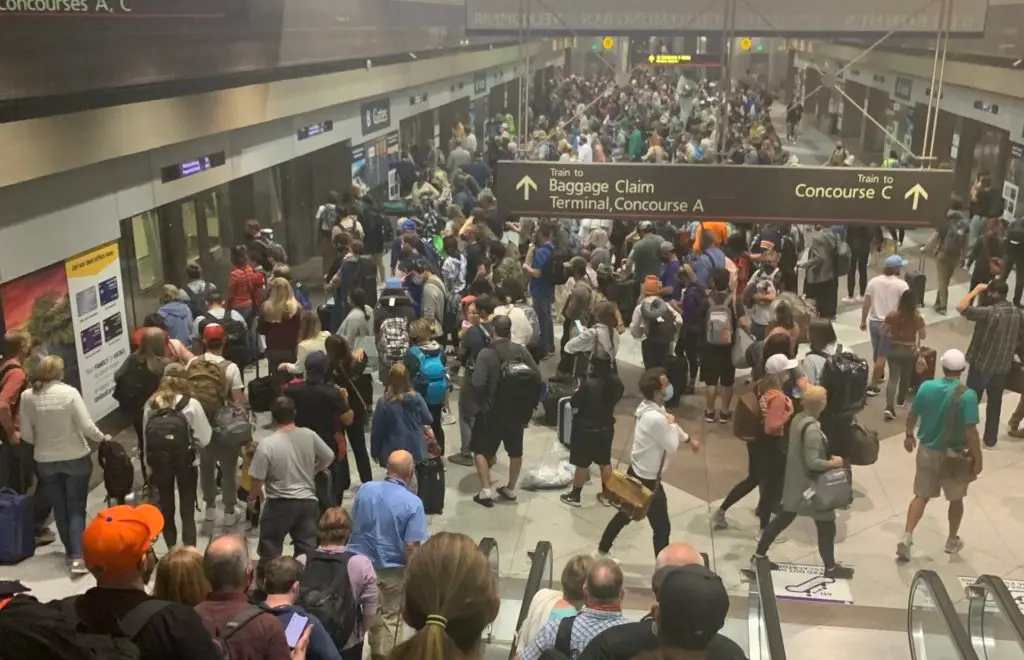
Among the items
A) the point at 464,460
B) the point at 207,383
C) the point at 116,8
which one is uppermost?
the point at 116,8

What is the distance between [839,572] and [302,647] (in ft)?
14.4

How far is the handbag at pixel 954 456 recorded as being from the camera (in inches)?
257

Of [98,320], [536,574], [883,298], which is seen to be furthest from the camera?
[883,298]

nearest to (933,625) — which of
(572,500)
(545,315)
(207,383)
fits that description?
(572,500)

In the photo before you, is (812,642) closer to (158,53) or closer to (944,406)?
(944,406)

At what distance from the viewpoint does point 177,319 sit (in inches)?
345

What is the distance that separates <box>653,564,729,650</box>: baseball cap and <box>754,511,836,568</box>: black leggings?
3.76 meters

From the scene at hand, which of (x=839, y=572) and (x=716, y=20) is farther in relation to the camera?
(x=716, y=20)

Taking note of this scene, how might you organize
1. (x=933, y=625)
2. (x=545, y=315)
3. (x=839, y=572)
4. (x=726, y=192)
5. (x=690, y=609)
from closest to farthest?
(x=690, y=609) < (x=933, y=625) < (x=839, y=572) < (x=726, y=192) < (x=545, y=315)

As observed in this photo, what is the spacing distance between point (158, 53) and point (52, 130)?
286cm

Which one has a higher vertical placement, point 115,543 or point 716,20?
point 716,20

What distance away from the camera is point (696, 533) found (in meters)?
7.39

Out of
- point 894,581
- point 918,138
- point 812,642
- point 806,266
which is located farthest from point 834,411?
point 918,138

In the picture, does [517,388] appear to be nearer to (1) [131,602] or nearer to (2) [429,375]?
(2) [429,375]
